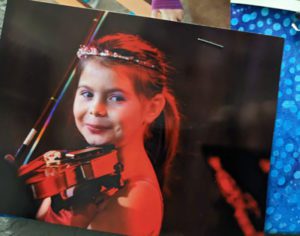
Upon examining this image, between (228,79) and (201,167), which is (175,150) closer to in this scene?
(201,167)

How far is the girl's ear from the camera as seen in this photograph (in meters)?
0.62

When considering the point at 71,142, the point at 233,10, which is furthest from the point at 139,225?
the point at 233,10

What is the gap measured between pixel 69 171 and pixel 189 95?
0.86 ft

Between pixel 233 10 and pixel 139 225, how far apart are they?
1.52ft

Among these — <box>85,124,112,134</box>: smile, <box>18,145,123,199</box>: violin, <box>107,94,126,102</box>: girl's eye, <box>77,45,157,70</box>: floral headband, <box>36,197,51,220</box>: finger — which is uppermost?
<box>77,45,157,70</box>: floral headband

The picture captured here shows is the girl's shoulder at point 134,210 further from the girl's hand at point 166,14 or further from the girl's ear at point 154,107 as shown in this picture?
the girl's hand at point 166,14

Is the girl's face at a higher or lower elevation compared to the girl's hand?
lower

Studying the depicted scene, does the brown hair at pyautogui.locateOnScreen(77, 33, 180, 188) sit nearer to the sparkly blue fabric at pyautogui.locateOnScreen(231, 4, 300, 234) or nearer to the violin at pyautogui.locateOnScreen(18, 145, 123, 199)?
the violin at pyautogui.locateOnScreen(18, 145, 123, 199)

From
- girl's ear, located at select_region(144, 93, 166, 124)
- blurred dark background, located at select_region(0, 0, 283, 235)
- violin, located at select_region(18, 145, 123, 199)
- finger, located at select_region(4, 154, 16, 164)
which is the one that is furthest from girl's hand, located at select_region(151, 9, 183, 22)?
finger, located at select_region(4, 154, 16, 164)

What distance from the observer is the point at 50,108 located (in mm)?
615

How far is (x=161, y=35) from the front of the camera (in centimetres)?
62

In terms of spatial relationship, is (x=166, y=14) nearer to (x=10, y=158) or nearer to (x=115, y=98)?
(x=115, y=98)

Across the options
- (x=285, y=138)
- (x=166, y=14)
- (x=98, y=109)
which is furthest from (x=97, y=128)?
(x=285, y=138)

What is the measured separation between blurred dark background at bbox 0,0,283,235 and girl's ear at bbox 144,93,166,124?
32 millimetres
